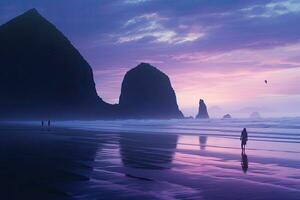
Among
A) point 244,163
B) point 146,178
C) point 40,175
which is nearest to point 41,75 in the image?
point 244,163

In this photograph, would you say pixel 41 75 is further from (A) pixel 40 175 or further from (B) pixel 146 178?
(B) pixel 146 178

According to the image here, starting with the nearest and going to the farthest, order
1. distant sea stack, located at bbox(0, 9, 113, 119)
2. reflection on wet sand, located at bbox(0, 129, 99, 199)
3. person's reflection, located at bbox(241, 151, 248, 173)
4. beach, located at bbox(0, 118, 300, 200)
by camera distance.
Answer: reflection on wet sand, located at bbox(0, 129, 99, 199) → beach, located at bbox(0, 118, 300, 200) → person's reflection, located at bbox(241, 151, 248, 173) → distant sea stack, located at bbox(0, 9, 113, 119)

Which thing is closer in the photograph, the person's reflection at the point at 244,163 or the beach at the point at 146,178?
the beach at the point at 146,178

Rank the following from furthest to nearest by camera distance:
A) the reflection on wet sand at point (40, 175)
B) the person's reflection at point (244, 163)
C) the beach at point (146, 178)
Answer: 1. the person's reflection at point (244, 163)
2. the beach at point (146, 178)
3. the reflection on wet sand at point (40, 175)

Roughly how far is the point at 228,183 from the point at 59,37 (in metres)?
158

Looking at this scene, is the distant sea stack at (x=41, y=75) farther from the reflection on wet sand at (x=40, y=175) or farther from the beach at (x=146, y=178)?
the beach at (x=146, y=178)

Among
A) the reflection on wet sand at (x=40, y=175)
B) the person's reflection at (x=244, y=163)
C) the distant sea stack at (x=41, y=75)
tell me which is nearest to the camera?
the reflection on wet sand at (x=40, y=175)

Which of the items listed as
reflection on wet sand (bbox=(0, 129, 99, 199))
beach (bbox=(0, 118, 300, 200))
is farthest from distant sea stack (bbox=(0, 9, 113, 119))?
beach (bbox=(0, 118, 300, 200))

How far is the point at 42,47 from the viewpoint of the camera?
155750mm

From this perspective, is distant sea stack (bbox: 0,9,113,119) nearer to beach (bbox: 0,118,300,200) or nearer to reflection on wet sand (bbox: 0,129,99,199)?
reflection on wet sand (bbox: 0,129,99,199)

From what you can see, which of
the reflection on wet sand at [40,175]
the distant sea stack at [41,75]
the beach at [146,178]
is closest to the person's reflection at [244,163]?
the beach at [146,178]

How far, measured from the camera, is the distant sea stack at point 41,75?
138 meters

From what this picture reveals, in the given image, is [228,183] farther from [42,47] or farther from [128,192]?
[42,47]

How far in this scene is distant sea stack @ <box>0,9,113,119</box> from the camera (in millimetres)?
137625
